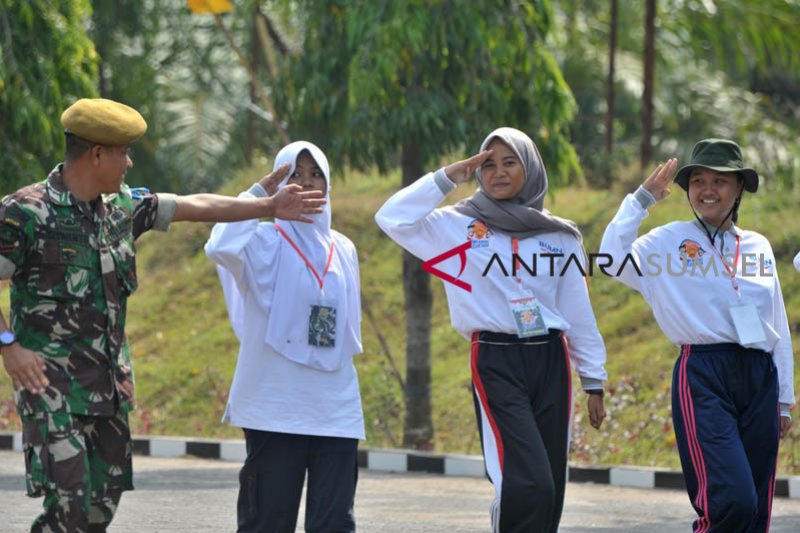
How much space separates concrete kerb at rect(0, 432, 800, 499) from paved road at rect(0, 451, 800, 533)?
20 cm

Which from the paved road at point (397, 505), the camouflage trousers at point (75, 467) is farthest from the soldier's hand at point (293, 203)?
the paved road at point (397, 505)

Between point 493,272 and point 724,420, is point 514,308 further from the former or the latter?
point 724,420

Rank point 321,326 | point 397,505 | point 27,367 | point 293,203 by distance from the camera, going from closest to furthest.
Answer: point 27,367 < point 293,203 < point 321,326 < point 397,505

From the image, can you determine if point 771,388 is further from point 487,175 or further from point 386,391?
point 386,391

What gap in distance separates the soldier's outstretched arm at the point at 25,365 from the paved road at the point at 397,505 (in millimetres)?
2874

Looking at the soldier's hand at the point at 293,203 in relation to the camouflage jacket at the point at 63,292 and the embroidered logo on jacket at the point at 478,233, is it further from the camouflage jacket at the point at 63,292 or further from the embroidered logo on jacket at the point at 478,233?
the embroidered logo on jacket at the point at 478,233

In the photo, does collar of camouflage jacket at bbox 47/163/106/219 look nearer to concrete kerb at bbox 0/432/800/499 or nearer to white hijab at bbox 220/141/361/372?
white hijab at bbox 220/141/361/372

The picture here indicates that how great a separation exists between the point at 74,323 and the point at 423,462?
7.49 meters

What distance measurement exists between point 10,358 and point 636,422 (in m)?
8.64

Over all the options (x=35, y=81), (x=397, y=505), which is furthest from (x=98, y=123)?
(x=35, y=81)

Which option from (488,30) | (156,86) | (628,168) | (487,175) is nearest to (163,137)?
(156,86)

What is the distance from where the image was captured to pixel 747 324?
21.8 ft

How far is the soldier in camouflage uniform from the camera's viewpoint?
5535 mm

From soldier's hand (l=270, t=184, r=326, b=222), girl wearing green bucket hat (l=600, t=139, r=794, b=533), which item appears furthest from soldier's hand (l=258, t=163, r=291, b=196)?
girl wearing green bucket hat (l=600, t=139, r=794, b=533)
